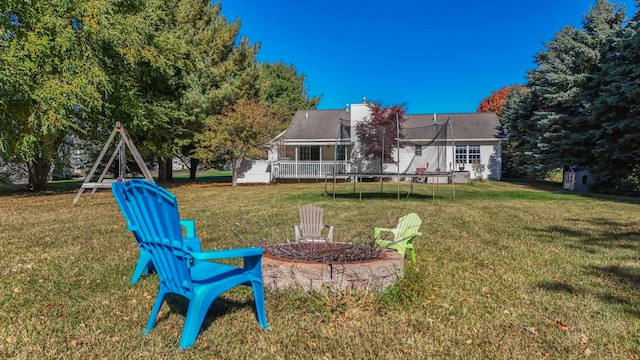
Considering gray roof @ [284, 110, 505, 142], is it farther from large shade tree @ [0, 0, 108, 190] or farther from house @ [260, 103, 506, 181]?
large shade tree @ [0, 0, 108, 190]

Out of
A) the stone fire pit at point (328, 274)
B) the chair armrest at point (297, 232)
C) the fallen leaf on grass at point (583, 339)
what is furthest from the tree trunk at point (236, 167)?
the fallen leaf on grass at point (583, 339)

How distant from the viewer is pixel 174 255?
281 centimetres

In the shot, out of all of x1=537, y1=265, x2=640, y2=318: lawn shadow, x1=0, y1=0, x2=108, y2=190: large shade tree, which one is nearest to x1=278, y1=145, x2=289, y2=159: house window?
x1=0, y1=0, x2=108, y2=190: large shade tree

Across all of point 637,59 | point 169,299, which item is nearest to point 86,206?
point 169,299

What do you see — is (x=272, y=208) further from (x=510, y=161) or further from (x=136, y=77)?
(x=510, y=161)

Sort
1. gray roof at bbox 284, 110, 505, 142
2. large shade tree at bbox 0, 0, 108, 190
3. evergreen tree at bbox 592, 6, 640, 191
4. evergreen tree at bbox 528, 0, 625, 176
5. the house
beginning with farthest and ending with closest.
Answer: gray roof at bbox 284, 110, 505, 142 < the house < evergreen tree at bbox 528, 0, 625, 176 < evergreen tree at bbox 592, 6, 640, 191 < large shade tree at bbox 0, 0, 108, 190

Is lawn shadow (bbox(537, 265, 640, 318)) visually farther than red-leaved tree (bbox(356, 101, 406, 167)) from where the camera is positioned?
No

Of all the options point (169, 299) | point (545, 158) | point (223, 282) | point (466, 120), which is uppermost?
point (466, 120)

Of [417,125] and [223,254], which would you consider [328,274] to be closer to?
[223,254]

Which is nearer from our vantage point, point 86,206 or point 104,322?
point 104,322

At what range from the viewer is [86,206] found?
473 inches

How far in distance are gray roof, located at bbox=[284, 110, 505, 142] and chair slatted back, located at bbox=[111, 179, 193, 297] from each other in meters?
22.4

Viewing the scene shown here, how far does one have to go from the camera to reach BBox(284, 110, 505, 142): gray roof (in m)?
26.4

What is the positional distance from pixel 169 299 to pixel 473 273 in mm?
3439
